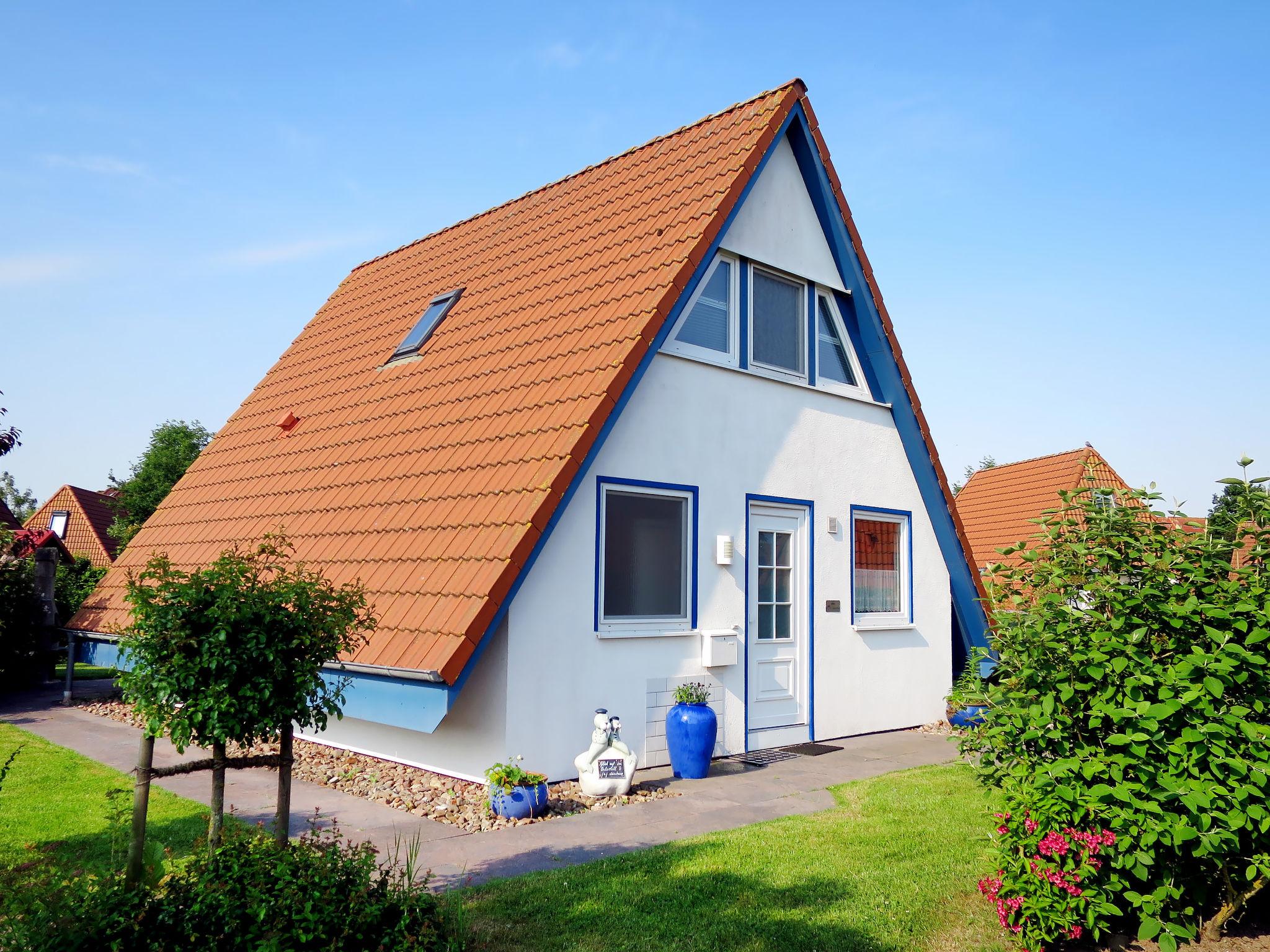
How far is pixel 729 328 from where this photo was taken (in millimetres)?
10688

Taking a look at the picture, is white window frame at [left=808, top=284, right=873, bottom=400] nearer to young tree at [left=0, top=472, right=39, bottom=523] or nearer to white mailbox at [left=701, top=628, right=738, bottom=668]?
white mailbox at [left=701, top=628, right=738, bottom=668]

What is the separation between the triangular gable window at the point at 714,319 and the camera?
1018 cm

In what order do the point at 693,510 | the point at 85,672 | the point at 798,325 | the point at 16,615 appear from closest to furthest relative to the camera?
the point at 693,510, the point at 798,325, the point at 16,615, the point at 85,672

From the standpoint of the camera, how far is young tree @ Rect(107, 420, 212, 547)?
2670cm

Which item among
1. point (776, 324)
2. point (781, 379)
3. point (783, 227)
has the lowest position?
point (781, 379)

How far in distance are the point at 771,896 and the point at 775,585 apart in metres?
5.67

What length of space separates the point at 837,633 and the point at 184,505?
9.10 meters

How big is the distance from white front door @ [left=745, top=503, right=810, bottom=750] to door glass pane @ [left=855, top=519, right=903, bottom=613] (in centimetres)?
120

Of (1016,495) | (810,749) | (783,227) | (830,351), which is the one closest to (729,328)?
(783,227)

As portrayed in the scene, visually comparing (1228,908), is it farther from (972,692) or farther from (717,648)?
(717,648)

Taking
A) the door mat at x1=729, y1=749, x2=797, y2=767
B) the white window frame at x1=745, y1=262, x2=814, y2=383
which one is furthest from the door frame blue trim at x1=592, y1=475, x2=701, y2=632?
the white window frame at x1=745, y1=262, x2=814, y2=383

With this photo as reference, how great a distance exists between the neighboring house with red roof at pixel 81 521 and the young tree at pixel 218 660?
4315cm

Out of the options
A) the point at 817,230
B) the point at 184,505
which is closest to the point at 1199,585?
the point at 817,230

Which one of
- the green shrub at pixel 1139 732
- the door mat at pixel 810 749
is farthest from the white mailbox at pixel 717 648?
the green shrub at pixel 1139 732
